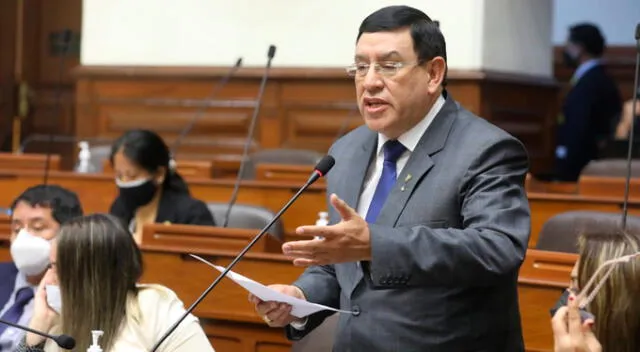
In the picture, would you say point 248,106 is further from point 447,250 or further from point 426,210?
point 447,250

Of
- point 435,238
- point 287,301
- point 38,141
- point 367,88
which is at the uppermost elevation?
point 367,88

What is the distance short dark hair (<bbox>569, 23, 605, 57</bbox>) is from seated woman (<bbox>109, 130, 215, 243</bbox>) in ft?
11.1

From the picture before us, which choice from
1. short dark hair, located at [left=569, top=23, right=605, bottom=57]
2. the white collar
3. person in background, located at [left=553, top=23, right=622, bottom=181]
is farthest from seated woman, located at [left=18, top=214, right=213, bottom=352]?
short dark hair, located at [left=569, top=23, right=605, bottom=57]

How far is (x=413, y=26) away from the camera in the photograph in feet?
7.41

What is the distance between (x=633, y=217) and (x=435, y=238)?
194 cm

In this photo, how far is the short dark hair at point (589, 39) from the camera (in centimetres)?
701

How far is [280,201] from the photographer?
5.12 m

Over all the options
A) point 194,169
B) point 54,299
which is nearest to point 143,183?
point 194,169

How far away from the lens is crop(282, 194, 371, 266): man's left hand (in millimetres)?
1931

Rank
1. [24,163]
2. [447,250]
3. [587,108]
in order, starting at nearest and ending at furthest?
[447,250] → [24,163] → [587,108]

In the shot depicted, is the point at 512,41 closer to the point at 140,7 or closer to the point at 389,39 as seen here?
the point at 140,7

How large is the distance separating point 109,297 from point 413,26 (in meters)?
0.95

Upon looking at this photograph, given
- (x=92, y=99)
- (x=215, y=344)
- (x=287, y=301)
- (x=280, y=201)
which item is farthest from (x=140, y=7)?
(x=287, y=301)

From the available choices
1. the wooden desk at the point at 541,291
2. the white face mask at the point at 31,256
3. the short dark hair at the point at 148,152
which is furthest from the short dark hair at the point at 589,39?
the white face mask at the point at 31,256
